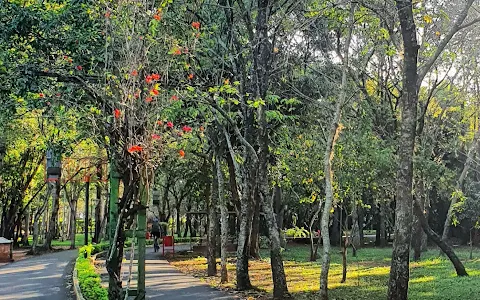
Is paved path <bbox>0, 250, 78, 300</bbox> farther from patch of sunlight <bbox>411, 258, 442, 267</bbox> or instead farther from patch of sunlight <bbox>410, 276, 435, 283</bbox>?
patch of sunlight <bbox>411, 258, 442, 267</bbox>

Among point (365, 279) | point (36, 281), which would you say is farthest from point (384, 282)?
point (36, 281)

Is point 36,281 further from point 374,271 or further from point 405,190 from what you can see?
point 405,190

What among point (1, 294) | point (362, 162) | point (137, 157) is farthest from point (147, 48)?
point (362, 162)

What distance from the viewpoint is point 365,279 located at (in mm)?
17703

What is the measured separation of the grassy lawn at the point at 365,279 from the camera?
1402 cm

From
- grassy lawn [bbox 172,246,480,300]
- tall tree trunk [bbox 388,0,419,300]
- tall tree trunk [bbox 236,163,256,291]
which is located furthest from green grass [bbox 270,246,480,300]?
tall tree trunk [bbox 388,0,419,300]

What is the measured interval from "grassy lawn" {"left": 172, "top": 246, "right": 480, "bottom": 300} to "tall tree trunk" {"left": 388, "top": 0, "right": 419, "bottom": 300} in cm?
369

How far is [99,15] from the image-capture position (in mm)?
9680

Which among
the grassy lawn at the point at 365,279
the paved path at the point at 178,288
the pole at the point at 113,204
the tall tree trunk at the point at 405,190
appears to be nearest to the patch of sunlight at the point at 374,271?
the grassy lawn at the point at 365,279

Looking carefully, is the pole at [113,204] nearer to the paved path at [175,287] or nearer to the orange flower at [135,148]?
the orange flower at [135,148]

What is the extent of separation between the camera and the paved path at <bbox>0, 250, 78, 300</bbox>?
543 inches

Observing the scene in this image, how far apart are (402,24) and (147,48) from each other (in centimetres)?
517

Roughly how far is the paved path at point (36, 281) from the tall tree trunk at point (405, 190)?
773 centimetres

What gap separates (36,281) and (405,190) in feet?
38.6
